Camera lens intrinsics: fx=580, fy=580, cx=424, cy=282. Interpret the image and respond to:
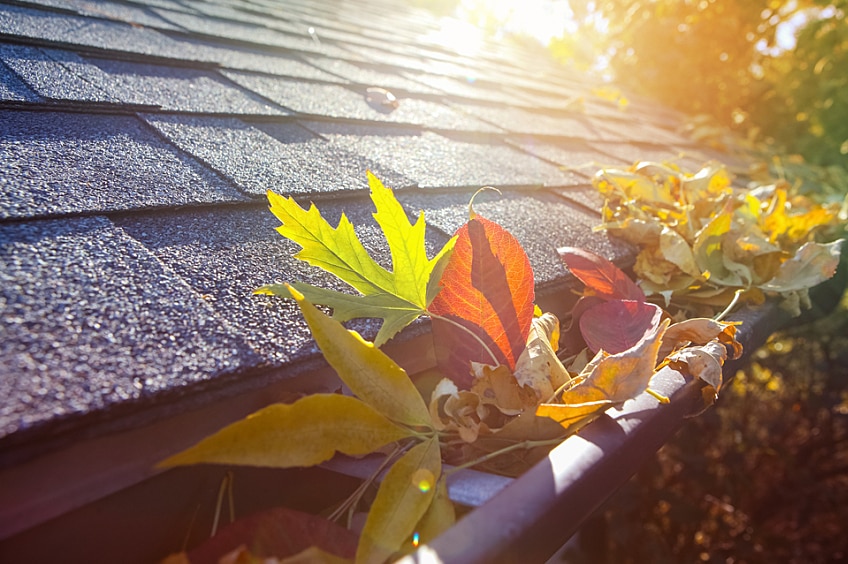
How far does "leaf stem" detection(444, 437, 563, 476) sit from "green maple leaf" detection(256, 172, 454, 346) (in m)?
0.16

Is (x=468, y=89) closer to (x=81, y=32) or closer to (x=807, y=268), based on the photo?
(x=81, y=32)

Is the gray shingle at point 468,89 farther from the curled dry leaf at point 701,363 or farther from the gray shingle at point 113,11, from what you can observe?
the curled dry leaf at point 701,363

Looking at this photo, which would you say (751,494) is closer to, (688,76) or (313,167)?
(313,167)

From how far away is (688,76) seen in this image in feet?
18.8

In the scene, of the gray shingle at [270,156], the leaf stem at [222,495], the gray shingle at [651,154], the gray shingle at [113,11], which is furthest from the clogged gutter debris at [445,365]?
the gray shingle at [113,11]

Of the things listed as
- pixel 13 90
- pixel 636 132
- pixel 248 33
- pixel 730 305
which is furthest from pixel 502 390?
pixel 636 132

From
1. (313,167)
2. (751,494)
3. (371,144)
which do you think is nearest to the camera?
(313,167)

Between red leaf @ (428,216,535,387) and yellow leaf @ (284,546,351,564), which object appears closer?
yellow leaf @ (284,546,351,564)

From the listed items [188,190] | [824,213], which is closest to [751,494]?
[824,213]

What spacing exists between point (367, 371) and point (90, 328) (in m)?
0.26

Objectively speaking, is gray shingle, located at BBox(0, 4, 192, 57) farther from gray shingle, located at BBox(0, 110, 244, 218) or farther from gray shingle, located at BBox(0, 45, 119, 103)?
gray shingle, located at BBox(0, 110, 244, 218)

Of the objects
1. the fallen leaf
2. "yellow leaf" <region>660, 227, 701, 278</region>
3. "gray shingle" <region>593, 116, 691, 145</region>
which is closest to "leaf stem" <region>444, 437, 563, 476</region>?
"yellow leaf" <region>660, 227, 701, 278</region>

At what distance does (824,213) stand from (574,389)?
1276 millimetres

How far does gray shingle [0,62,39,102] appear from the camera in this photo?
1.01 metres
